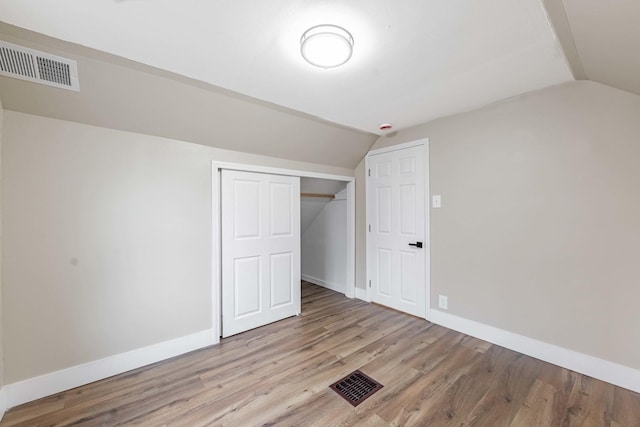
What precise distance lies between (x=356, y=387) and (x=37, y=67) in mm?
2936

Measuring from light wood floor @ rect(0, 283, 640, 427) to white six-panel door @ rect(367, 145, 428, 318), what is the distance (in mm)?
688

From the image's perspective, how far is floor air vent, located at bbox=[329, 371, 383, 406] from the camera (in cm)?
178

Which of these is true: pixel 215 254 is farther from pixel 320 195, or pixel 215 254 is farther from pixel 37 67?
pixel 320 195

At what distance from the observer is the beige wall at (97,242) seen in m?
1.75

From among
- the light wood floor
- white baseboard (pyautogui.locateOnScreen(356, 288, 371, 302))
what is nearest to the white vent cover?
the light wood floor

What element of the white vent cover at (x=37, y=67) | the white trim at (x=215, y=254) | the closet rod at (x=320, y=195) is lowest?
the white trim at (x=215, y=254)

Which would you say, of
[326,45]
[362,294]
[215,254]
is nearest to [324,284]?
[362,294]

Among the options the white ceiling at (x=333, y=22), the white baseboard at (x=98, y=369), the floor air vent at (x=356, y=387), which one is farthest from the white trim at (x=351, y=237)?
the white baseboard at (x=98, y=369)

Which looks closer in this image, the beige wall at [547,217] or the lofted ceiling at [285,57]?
the lofted ceiling at [285,57]

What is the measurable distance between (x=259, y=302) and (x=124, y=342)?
1222mm

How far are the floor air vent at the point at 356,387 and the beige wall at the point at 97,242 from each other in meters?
1.42

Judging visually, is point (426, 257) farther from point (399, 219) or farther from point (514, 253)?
point (514, 253)

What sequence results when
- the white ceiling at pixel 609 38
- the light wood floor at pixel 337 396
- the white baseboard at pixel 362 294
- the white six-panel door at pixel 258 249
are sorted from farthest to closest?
1. the white baseboard at pixel 362 294
2. the white six-panel door at pixel 258 249
3. the light wood floor at pixel 337 396
4. the white ceiling at pixel 609 38

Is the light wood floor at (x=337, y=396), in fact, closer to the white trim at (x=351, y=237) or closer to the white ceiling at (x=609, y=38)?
the white trim at (x=351, y=237)
